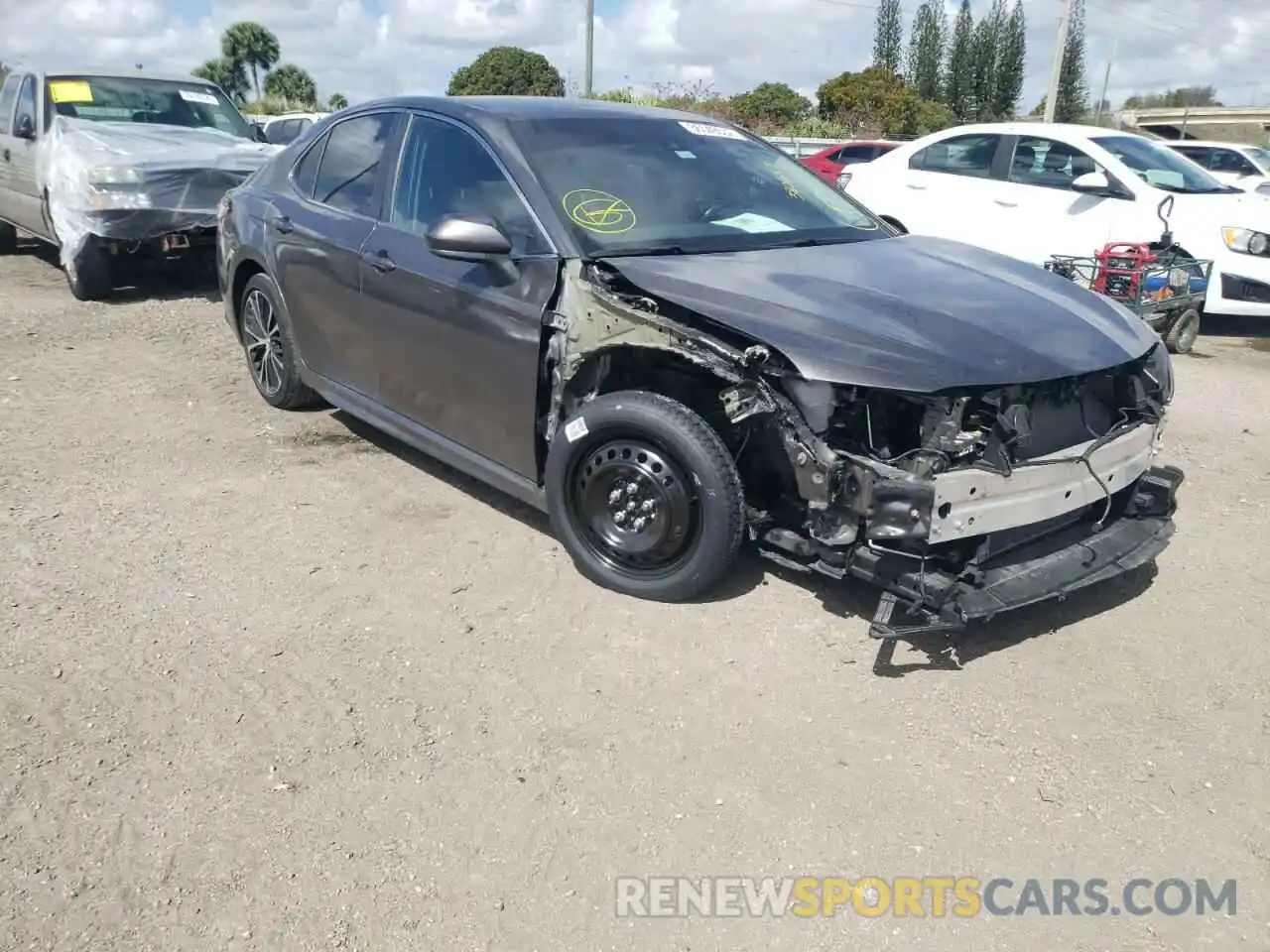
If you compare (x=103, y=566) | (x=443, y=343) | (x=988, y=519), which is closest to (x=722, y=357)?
(x=988, y=519)

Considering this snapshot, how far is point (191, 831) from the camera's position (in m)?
2.75

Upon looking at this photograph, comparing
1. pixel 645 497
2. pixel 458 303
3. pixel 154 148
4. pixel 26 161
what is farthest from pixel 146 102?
pixel 645 497

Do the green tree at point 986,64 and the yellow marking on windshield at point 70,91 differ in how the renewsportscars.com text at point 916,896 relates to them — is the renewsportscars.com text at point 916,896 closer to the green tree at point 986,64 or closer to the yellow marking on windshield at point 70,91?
the yellow marking on windshield at point 70,91

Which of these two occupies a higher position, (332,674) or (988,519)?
(988,519)

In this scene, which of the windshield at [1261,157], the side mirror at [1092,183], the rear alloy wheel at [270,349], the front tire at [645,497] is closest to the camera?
the front tire at [645,497]

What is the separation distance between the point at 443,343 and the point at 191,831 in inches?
85.5

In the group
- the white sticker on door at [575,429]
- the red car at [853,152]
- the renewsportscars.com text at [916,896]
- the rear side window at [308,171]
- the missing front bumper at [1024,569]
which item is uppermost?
the red car at [853,152]

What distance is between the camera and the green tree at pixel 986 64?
50656 millimetres

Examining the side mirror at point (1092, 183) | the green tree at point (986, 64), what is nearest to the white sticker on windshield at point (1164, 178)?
the side mirror at point (1092, 183)

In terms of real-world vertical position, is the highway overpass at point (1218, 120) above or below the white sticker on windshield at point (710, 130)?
above

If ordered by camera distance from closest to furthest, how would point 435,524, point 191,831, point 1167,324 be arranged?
point 191,831 < point 435,524 < point 1167,324

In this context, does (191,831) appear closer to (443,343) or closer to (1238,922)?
(443,343)

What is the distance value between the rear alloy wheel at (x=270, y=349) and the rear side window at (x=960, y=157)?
21.8 feet

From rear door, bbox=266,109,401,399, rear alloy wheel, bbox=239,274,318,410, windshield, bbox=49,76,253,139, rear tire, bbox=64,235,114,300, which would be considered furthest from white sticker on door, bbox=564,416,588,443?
windshield, bbox=49,76,253,139
